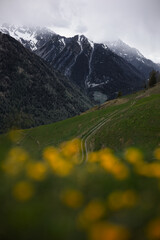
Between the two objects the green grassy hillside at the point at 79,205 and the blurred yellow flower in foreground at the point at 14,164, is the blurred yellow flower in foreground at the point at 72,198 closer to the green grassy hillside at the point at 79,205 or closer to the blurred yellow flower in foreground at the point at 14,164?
the green grassy hillside at the point at 79,205

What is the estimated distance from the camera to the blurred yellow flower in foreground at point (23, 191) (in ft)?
13.5

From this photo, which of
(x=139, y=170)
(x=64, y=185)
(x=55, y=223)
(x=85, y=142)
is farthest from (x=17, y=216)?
(x=85, y=142)

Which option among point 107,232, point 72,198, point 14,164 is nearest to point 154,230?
point 107,232

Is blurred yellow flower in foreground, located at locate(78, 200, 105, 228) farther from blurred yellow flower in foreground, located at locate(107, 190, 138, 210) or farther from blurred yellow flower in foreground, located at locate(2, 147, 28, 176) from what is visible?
blurred yellow flower in foreground, located at locate(2, 147, 28, 176)

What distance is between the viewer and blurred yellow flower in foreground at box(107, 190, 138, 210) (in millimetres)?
4110

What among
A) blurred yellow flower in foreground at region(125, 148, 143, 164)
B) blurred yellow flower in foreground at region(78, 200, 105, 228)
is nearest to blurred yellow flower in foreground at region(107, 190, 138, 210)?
blurred yellow flower in foreground at region(78, 200, 105, 228)

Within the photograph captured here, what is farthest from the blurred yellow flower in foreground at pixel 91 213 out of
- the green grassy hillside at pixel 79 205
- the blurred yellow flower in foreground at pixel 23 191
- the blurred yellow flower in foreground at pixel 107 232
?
the blurred yellow flower in foreground at pixel 23 191

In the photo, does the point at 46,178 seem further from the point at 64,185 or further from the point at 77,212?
the point at 77,212

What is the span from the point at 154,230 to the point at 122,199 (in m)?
1.12

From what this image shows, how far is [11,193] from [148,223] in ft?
9.48

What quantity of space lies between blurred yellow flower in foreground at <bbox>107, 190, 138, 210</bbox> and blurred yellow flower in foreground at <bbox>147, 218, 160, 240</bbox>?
1.75 ft

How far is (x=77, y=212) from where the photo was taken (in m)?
3.83

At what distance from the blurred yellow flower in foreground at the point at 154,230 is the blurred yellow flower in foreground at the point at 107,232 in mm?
388

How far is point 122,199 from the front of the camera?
447 centimetres
